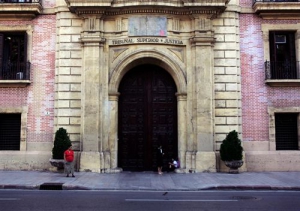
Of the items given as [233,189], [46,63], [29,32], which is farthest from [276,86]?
[29,32]

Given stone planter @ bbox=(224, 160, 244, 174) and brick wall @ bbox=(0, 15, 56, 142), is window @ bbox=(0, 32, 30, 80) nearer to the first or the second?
brick wall @ bbox=(0, 15, 56, 142)

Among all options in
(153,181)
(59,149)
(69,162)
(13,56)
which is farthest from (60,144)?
(13,56)

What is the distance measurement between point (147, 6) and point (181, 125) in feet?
20.4

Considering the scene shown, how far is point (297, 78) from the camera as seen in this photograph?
17719 millimetres

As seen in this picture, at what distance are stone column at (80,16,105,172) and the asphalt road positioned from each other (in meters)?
4.48

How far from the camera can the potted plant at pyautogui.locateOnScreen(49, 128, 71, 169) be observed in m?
16.2

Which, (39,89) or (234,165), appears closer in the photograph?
(234,165)

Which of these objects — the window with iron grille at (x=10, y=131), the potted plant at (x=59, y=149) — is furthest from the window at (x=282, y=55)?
the window with iron grille at (x=10, y=131)

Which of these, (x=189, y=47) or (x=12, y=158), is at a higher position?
(x=189, y=47)

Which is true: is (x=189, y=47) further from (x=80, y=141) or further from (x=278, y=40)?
(x=80, y=141)

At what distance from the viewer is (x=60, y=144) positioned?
16172 millimetres

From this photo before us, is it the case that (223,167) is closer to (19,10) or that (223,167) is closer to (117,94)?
(117,94)

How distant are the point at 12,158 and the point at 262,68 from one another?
13.7 meters

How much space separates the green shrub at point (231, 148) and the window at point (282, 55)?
4.17 metres
